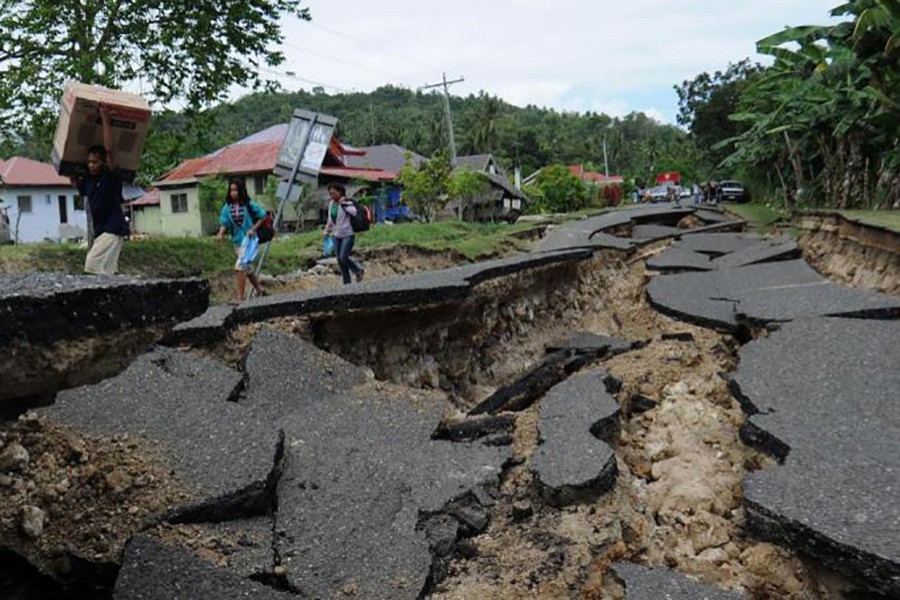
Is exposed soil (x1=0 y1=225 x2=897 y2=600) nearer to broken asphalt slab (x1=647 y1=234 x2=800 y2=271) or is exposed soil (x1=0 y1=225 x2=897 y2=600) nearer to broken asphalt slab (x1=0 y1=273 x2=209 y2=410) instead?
broken asphalt slab (x1=0 y1=273 x2=209 y2=410)

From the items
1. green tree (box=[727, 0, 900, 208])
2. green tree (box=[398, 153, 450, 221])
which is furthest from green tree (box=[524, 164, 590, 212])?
green tree (box=[727, 0, 900, 208])

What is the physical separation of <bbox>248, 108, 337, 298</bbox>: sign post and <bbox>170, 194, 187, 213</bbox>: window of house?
2768 centimetres

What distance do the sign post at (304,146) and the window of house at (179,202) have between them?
27675mm

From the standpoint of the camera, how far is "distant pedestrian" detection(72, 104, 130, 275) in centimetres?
489

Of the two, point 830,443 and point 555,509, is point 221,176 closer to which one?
point 555,509

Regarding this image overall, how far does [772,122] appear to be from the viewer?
20.4 m

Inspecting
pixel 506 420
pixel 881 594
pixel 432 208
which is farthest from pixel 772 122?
pixel 881 594

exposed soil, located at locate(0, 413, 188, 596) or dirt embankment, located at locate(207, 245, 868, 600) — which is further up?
exposed soil, located at locate(0, 413, 188, 596)

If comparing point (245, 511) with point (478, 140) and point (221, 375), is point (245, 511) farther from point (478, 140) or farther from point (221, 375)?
point (478, 140)

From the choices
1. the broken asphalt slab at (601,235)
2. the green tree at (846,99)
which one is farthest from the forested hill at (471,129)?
the green tree at (846,99)

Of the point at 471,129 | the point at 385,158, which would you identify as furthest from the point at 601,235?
the point at 471,129

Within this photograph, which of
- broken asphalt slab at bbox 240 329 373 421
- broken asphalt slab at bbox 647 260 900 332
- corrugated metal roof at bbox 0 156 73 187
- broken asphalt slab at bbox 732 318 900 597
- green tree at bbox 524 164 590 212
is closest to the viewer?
broken asphalt slab at bbox 732 318 900 597

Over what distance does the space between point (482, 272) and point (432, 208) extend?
66.5ft

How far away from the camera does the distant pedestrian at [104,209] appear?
4.89m
